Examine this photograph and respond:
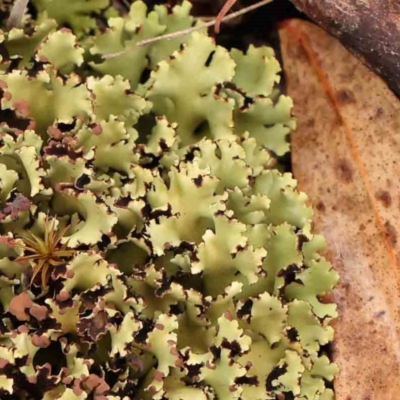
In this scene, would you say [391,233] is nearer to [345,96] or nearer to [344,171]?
[344,171]

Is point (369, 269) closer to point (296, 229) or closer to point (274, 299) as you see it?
point (296, 229)

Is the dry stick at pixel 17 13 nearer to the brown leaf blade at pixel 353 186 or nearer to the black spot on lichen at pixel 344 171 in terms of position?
the brown leaf blade at pixel 353 186

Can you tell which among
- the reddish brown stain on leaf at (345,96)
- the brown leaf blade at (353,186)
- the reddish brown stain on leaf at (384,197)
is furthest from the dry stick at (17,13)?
the reddish brown stain on leaf at (384,197)

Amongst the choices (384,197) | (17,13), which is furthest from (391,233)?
(17,13)

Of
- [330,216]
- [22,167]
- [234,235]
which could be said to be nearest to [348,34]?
[330,216]

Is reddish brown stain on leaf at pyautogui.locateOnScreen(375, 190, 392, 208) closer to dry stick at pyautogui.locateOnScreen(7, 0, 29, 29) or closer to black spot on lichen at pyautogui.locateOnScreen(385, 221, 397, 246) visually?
black spot on lichen at pyautogui.locateOnScreen(385, 221, 397, 246)
